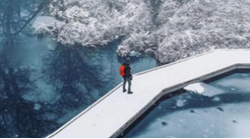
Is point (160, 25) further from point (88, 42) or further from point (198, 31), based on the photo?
point (88, 42)

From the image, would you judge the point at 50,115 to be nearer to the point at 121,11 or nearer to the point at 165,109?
the point at 165,109

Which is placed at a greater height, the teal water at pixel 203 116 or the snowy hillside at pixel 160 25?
the snowy hillside at pixel 160 25

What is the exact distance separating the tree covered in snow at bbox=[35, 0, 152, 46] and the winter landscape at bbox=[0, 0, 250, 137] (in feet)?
0.24

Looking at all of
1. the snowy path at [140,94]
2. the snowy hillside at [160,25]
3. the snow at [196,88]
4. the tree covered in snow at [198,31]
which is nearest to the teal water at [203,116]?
the snow at [196,88]

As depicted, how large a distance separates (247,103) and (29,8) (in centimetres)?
2036

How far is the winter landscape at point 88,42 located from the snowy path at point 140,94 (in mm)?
3826

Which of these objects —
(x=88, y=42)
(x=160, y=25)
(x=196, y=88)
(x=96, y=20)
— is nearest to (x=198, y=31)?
(x=160, y=25)

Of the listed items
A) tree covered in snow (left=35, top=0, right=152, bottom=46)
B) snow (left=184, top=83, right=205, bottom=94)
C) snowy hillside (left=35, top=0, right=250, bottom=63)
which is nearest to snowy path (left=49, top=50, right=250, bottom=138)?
snow (left=184, top=83, right=205, bottom=94)

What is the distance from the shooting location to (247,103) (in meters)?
12.4

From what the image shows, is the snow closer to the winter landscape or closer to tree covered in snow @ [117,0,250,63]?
the winter landscape

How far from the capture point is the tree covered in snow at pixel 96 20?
22297mm

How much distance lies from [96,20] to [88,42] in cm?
194

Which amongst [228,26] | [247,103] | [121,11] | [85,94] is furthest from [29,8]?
[247,103]

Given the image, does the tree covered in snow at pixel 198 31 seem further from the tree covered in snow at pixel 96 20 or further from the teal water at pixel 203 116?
the teal water at pixel 203 116
